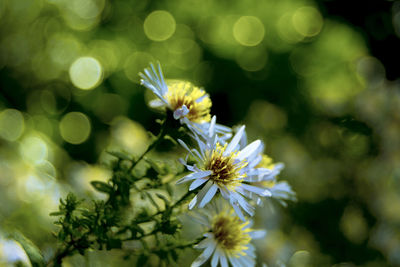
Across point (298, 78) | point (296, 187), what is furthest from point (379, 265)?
point (298, 78)

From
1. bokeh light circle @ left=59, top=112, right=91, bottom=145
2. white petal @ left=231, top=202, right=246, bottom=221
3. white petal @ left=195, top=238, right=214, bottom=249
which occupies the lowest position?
bokeh light circle @ left=59, top=112, right=91, bottom=145

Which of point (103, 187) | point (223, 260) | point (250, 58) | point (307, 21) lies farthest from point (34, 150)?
point (307, 21)

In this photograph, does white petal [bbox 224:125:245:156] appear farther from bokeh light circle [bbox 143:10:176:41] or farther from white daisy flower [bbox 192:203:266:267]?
bokeh light circle [bbox 143:10:176:41]

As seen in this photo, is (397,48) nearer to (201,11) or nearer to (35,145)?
(201,11)

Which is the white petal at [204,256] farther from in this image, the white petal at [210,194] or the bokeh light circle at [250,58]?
the bokeh light circle at [250,58]

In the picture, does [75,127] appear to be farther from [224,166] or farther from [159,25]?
[224,166]

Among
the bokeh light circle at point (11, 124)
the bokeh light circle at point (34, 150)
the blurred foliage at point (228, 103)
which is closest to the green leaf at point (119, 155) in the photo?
the blurred foliage at point (228, 103)

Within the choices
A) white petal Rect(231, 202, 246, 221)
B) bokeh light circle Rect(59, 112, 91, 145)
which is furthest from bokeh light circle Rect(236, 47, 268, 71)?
white petal Rect(231, 202, 246, 221)
